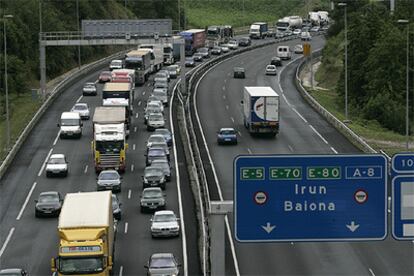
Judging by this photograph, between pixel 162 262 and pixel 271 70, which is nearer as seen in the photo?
pixel 162 262

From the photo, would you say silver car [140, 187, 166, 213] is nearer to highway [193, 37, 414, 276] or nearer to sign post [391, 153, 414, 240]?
highway [193, 37, 414, 276]

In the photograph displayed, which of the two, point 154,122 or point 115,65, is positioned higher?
point 115,65

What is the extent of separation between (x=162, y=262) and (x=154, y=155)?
86.7 ft

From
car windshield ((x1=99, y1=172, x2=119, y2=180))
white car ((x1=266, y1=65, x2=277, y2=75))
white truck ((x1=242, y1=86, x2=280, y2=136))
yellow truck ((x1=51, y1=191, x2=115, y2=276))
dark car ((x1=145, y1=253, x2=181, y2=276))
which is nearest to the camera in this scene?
yellow truck ((x1=51, y1=191, x2=115, y2=276))

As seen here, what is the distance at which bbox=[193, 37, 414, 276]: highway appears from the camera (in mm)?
44438

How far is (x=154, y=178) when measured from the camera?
204 feet

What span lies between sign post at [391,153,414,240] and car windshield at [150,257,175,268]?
1828cm

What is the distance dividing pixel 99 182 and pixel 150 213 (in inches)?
243

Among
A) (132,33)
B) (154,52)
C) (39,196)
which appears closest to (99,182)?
(39,196)

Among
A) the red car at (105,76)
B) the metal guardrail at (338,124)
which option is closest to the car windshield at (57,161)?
the metal guardrail at (338,124)

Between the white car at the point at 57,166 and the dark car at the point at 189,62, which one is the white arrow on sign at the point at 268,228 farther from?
the dark car at the point at 189,62

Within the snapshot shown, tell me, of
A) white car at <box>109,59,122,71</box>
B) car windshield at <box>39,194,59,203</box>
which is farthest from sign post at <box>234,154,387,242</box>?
white car at <box>109,59,122,71</box>

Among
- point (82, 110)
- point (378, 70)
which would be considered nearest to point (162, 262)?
point (82, 110)

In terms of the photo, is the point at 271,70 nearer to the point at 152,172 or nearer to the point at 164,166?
the point at 164,166
